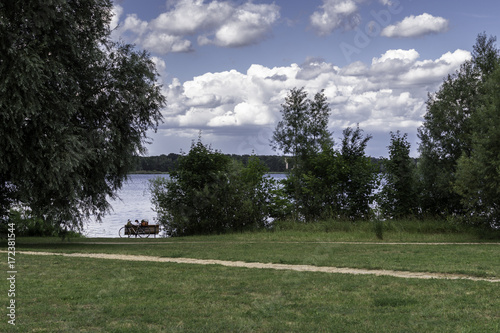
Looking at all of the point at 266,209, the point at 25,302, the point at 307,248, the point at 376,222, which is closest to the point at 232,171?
the point at 266,209

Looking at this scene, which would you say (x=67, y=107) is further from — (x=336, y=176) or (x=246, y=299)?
(x=336, y=176)

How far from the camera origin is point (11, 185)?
19453 mm

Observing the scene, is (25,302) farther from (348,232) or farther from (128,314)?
(348,232)

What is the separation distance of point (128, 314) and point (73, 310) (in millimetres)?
918

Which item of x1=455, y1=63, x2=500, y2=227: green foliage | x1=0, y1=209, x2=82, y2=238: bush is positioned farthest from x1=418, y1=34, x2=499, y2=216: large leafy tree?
x1=0, y1=209, x2=82, y2=238: bush

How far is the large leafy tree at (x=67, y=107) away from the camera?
56.0 ft

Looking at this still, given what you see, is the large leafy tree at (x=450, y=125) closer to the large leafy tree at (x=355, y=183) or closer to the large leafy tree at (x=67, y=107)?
the large leafy tree at (x=355, y=183)

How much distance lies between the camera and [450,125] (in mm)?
31844

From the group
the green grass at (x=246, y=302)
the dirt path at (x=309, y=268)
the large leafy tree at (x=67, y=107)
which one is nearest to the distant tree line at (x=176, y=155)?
the large leafy tree at (x=67, y=107)

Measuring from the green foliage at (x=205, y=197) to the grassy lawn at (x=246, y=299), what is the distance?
1441cm

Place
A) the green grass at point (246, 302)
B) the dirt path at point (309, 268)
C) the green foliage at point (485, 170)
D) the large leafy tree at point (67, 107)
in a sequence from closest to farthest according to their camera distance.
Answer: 1. the green grass at point (246, 302)
2. the dirt path at point (309, 268)
3. the large leafy tree at point (67, 107)
4. the green foliage at point (485, 170)

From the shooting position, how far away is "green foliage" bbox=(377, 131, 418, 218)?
97.2 ft

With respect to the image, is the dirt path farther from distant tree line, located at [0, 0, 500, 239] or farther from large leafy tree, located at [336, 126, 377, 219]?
large leafy tree, located at [336, 126, 377, 219]

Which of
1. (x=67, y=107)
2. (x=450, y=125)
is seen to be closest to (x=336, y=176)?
(x=450, y=125)
